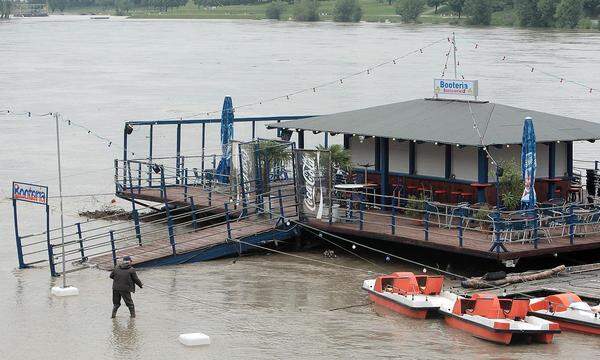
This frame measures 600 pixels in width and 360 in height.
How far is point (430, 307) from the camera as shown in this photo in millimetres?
23594

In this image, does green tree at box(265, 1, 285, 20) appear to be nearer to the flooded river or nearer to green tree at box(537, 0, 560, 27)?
the flooded river

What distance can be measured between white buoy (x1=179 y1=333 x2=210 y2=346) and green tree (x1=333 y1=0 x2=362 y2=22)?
149 meters

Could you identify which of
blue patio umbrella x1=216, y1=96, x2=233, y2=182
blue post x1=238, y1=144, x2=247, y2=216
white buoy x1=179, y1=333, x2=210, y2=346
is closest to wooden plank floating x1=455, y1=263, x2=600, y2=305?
white buoy x1=179, y1=333, x2=210, y2=346

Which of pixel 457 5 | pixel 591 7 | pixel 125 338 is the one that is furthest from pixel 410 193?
pixel 457 5

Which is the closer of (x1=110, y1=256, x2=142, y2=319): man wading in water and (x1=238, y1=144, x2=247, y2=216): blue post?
(x1=110, y1=256, x2=142, y2=319): man wading in water

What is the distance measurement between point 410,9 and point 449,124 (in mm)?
130407

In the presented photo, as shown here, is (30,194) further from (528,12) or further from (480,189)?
(528,12)

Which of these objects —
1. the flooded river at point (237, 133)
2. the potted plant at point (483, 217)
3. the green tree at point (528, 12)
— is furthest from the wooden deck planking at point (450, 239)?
the green tree at point (528, 12)

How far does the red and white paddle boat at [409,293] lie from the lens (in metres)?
23.8

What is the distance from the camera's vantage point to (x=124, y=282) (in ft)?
76.2

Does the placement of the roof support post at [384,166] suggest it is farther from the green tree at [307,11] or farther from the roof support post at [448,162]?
the green tree at [307,11]

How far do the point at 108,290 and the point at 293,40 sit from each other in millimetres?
104432

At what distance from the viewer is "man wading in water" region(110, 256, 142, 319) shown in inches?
911

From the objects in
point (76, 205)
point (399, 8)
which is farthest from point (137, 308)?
point (399, 8)
